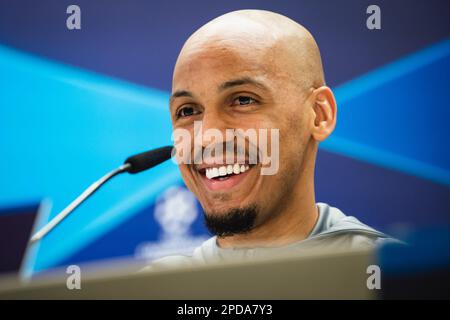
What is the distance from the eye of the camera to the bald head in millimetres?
1916

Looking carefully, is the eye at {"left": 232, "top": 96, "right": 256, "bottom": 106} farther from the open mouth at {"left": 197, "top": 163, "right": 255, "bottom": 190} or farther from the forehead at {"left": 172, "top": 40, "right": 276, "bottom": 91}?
the open mouth at {"left": 197, "top": 163, "right": 255, "bottom": 190}

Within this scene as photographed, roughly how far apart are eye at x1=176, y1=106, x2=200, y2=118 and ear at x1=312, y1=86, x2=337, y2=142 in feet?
1.55

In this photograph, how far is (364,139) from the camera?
2223 millimetres

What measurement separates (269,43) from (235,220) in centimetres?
70

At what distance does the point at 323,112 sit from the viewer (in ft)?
6.66

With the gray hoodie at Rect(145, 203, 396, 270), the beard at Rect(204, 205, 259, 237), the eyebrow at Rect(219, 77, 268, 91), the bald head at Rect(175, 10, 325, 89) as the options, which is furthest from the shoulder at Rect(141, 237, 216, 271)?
the bald head at Rect(175, 10, 325, 89)

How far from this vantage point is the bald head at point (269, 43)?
1916 millimetres

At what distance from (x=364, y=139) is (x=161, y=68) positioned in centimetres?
95

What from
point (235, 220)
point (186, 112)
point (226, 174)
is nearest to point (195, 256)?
point (235, 220)

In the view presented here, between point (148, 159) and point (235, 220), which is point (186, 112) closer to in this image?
point (148, 159)

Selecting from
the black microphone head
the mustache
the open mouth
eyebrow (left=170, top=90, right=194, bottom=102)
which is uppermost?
eyebrow (left=170, top=90, right=194, bottom=102)

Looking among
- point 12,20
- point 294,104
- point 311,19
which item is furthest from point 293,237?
point 12,20

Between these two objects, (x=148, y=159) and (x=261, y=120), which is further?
(x=148, y=159)

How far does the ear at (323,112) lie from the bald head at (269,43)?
40mm
